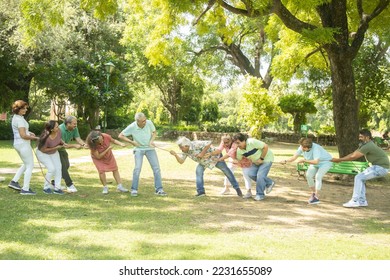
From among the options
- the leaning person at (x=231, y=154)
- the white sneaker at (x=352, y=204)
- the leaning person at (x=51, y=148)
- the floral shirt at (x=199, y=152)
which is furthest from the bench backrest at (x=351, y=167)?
the leaning person at (x=51, y=148)

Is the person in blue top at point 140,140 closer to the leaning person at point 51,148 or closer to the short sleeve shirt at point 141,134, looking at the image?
the short sleeve shirt at point 141,134

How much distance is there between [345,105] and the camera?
41.5 feet

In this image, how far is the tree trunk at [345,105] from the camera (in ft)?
41.0

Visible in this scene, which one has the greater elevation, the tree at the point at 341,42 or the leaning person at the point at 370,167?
the tree at the point at 341,42

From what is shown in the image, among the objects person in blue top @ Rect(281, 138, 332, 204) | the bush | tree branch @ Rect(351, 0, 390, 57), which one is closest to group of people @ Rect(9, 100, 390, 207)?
person in blue top @ Rect(281, 138, 332, 204)

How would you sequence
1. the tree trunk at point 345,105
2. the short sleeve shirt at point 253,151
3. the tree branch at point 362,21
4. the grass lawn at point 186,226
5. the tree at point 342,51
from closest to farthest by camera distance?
the grass lawn at point 186,226, the short sleeve shirt at point 253,151, the tree at point 342,51, the tree branch at point 362,21, the tree trunk at point 345,105

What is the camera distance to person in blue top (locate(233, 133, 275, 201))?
29.0 feet

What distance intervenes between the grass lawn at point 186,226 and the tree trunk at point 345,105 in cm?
230

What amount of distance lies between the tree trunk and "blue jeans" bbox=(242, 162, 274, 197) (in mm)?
4477

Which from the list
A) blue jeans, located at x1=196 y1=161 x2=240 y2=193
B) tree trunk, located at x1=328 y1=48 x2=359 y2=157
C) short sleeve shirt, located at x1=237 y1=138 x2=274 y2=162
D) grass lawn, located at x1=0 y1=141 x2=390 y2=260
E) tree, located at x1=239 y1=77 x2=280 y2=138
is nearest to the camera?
grass lawn, located at x1=0 y1=141 x2=390 y2=260

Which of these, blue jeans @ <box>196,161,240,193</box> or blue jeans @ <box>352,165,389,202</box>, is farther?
blue jeans @ <box>196,161,240,193</box>

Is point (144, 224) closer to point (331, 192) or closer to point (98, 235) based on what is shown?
point (98, 235)

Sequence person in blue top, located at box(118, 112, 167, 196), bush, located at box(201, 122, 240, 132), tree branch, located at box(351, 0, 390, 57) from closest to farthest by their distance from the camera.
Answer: person in blue top, located at box(118, 112, 167, 196) < tree branch, located at box(351, 0, 390, 57) < bush, located at box(201, 122, 240, 132)

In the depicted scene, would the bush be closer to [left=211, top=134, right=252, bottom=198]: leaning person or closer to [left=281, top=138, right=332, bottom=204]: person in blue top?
[left=211, top=134, right=252, bottom=198]: leaning person
